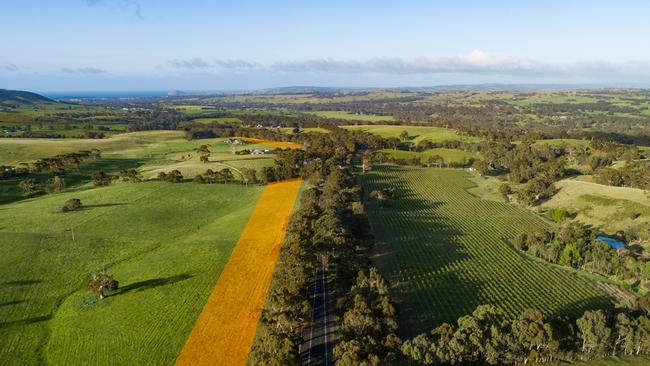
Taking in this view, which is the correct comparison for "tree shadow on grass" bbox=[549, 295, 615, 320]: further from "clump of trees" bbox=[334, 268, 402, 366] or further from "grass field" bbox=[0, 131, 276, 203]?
"grass field" bbox=[0, 131, 276, 203]

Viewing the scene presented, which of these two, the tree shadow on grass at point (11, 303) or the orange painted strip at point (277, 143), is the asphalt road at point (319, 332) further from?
the orange painted strip at point (277, 143)

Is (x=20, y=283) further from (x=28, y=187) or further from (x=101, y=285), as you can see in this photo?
(x=28, y=187)

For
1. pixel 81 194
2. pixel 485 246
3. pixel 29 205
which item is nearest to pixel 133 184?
pixel 81 194

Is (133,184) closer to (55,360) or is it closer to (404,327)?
(55,360)

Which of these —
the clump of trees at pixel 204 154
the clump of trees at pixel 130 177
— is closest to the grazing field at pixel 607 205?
the clump of trees at pixel 204 154

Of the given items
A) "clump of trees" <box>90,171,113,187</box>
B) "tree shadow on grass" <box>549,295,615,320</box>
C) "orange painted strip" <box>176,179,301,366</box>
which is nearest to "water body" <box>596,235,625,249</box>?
"tree shadow on grass" <box>549,295,615,320</box>

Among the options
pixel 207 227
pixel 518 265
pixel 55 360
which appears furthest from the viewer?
pixel 207 227

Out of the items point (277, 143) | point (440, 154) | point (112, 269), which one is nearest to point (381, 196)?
point (112, 269)
